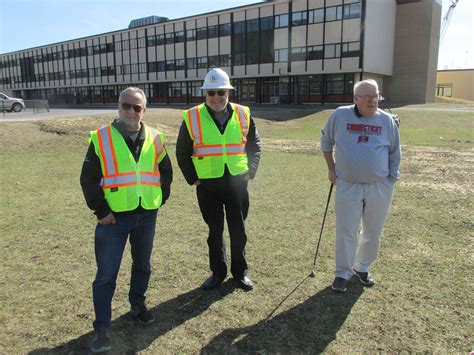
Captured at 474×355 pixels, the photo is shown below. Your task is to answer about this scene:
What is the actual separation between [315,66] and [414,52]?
12831 mm

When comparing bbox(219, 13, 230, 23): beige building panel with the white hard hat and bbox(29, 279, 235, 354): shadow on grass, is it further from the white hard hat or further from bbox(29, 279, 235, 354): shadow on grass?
bbox(29, 279, 235, 354): shadow on grass

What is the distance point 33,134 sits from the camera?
15.8 meters

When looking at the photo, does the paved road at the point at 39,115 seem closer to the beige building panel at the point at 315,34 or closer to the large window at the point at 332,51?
the beige building panel at the point at 315,34

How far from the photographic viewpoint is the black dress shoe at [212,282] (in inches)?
160

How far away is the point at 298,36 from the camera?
4328 cm

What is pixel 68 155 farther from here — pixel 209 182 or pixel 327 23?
pixel 327 23

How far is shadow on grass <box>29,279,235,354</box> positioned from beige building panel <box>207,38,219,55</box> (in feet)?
158

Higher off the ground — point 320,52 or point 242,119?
point 320,52

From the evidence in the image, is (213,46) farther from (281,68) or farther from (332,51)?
(332,51)

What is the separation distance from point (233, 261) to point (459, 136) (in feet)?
58.7

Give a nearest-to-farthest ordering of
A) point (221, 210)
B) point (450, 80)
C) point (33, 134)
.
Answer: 1. point (221, 210)
2. point (33, 134)
3. point (450, 80)

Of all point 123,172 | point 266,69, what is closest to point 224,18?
point 266,69

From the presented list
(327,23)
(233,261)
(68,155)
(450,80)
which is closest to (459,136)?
(68,155)

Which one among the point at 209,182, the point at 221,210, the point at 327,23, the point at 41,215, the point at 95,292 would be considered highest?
the point at 327,23
